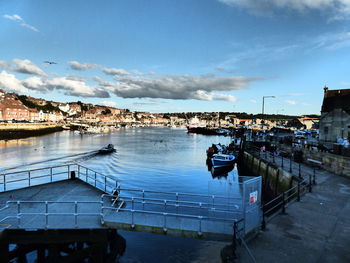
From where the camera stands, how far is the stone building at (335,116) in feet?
170

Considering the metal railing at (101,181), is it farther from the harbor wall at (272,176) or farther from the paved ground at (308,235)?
the harbor wall at (272,176)

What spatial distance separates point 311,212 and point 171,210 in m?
13.1

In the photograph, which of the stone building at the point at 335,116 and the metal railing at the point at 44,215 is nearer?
the metal railing at the point at 44,215

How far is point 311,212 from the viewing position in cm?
1378

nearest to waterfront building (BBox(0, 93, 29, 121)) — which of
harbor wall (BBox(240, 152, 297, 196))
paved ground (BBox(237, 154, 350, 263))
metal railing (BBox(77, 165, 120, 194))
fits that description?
metal railing (BBox(77, 165, 120, 194))

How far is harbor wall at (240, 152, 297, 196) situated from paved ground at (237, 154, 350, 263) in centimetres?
793

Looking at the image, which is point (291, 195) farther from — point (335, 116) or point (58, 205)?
point (335, 116)

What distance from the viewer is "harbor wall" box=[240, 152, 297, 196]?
969 inches

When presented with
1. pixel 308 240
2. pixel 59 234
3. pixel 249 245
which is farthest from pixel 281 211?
pixel 59 234

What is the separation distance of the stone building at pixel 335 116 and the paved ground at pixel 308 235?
1657 inches

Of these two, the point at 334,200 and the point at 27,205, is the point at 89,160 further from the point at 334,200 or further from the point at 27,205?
the point at 334,200

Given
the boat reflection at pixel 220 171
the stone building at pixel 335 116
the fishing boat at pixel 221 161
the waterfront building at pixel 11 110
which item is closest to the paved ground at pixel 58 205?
the boat reflection at pixel 220 171

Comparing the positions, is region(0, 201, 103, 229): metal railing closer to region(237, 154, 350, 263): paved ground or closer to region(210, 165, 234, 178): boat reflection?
region(237, 154, 350, 263): paved ground

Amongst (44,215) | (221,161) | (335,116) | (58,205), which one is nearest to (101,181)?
(221,161)
